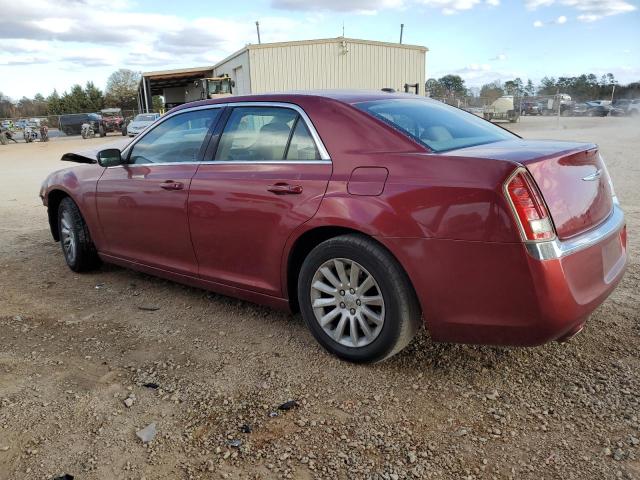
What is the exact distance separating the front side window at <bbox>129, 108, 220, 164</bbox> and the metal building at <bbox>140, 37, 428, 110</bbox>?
883 inches

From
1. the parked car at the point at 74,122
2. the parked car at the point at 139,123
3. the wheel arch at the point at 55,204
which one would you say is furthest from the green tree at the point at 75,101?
the wheel arch at the point at 55,204

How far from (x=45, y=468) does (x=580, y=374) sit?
2.73m

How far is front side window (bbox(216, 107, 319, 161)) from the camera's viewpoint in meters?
3.38

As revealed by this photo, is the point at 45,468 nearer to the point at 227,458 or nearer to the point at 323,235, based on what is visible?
the point at 227,458

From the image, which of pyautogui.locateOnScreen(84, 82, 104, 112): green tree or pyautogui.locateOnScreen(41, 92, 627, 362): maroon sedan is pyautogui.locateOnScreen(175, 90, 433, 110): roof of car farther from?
pyautogui.locateOnScreen(84, 82, 104, 112): green tree

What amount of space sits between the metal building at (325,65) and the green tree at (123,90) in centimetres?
4434

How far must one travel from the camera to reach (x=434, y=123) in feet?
11.4

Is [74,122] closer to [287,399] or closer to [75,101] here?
[75,101]

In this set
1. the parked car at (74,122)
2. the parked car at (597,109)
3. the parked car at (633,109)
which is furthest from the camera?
the parked car at (74,122)

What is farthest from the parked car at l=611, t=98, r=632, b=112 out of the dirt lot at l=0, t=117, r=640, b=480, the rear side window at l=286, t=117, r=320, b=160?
the rear side window at l=286, t=117, r=320, b=160

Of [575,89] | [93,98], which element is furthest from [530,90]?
[93,98]

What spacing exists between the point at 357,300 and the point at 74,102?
69.4 meters

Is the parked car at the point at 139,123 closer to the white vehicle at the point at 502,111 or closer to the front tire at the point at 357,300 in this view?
the white vehicle at the point at 502,111

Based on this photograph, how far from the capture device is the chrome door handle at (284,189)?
10.7 feet
